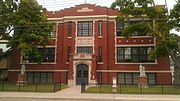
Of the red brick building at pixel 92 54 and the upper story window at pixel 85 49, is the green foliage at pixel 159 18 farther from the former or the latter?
the upper story window at pixel 85 49

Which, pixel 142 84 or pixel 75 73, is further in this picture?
pixel 75 73

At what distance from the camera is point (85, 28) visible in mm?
42312

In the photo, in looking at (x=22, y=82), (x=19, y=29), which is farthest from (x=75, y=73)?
(x=19, y=29)

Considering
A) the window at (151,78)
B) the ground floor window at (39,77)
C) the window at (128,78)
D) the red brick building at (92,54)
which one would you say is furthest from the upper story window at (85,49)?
the window at (151,78)

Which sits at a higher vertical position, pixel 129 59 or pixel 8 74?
pixel 129 59

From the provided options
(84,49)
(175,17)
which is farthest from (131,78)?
(175,17)

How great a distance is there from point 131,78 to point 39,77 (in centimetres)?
1547

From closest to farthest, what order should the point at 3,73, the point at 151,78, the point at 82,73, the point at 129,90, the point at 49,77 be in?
the point at 129,90
the point at 151,78
the point at 82,73
the point at 49,77
the point at 3,73

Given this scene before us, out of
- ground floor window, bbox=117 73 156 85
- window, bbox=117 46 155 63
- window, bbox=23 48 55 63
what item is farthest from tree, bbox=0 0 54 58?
ground floor window, bbox=117 73 156 85

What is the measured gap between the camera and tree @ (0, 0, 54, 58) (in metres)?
36.3

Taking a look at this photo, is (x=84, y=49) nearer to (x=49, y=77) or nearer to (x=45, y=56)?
(x=45, y=56)

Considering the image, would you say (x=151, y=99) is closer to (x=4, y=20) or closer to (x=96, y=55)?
(x=96, y=55)

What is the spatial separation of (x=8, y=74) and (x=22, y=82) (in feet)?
31.5

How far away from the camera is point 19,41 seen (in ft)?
119
